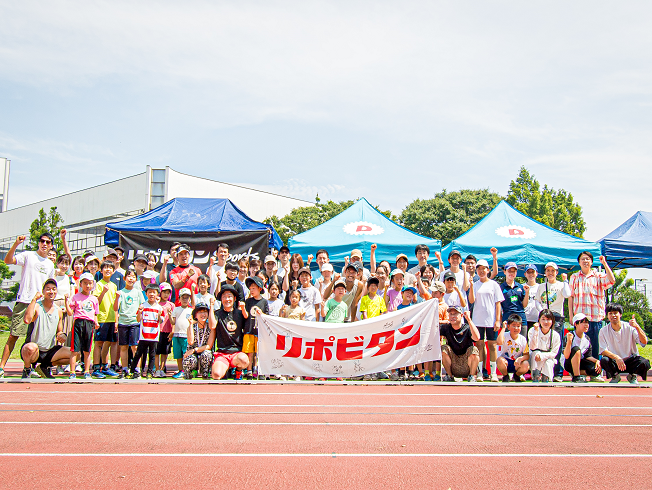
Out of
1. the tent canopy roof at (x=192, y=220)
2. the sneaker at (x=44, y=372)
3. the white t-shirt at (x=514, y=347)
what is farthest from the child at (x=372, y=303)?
the sneaker at (x=44, y=372)

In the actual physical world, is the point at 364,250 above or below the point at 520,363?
above

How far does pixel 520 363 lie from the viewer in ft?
33.4

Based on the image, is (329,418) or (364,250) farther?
(364,250)

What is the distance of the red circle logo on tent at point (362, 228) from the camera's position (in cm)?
1438

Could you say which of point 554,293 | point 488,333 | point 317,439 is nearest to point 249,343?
point 488,333

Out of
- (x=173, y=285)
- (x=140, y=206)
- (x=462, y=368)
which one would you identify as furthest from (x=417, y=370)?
(x=140, y=206)

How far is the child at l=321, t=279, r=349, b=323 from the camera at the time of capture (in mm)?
10328

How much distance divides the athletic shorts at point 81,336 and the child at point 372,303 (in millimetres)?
5032

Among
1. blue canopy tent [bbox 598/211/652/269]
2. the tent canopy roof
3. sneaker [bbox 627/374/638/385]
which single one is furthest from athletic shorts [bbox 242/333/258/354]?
blue canopy tent [bbox 598/211/652/269]

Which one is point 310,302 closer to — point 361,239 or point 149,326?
point 149,326

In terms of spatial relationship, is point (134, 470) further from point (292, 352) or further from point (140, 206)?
point (140, 206)

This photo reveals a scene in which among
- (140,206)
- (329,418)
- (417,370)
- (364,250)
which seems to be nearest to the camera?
(329,418)

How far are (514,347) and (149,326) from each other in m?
6.85

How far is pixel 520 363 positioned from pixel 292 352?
4302 millimetres
